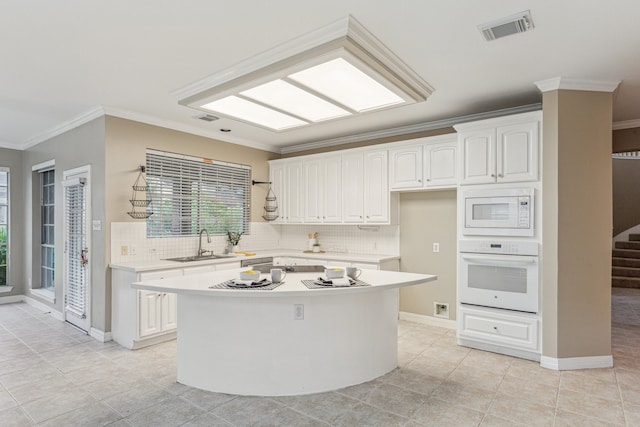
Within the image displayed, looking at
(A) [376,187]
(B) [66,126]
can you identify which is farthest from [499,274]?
(B) [66,126]

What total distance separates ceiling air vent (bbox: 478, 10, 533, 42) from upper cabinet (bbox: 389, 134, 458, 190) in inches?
72.0

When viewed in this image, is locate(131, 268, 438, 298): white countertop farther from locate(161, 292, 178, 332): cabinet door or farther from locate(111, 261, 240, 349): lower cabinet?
locate(161, 292, 178, 332): cabinet door

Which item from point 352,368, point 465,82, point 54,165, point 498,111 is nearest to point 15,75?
point 54,165

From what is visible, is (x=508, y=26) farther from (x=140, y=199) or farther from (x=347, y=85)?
(x=140, y=199)

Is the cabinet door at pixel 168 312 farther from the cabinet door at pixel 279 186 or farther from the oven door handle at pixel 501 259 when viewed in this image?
the oven door handle at pixel 501 259

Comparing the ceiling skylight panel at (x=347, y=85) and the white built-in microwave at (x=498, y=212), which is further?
the white built-in microwave at (x=498, y=212)

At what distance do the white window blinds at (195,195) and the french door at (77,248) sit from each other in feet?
2.52

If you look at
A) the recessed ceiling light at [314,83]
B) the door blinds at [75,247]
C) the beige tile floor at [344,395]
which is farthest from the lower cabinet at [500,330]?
the door blinds at [75,247]

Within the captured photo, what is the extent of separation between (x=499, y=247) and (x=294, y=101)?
2495 millimetres

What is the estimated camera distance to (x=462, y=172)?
13.1 ft

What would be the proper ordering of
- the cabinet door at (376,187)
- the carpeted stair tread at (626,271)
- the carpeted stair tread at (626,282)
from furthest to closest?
the carpeted stair tread at (626,271)
the carpeted stair tread at (626,282)
the cabinet door at (376,187)

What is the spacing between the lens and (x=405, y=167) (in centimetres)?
476

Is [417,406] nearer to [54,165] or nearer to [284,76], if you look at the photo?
[284,76]

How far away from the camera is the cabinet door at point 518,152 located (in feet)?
11.7
